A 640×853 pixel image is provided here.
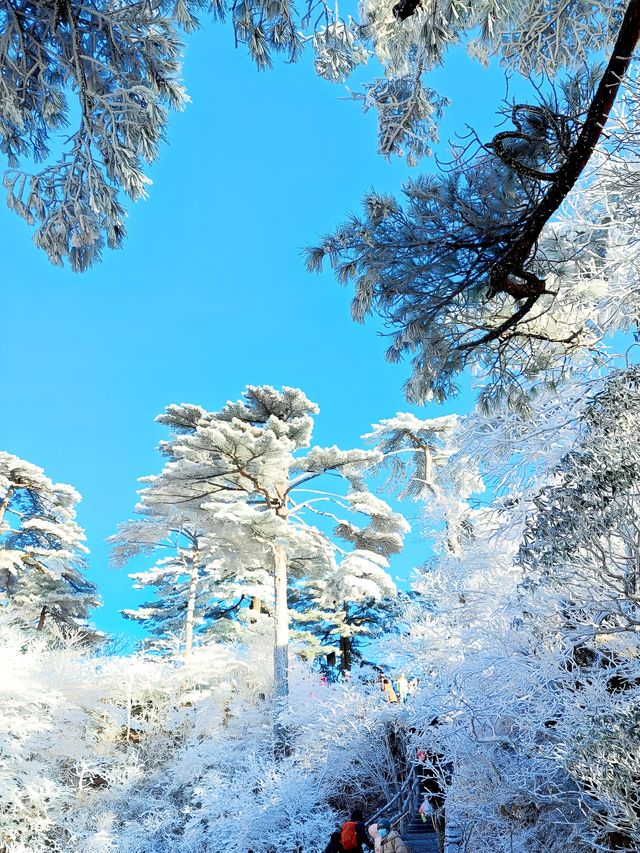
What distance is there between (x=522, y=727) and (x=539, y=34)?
5432mm

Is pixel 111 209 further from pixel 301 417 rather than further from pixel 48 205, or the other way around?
pixel 301 417

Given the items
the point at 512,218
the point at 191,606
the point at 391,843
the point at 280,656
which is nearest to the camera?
the point at 512,218

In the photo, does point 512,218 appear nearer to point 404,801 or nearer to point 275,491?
point 404,801

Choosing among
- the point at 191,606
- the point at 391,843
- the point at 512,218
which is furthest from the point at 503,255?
the point at 191,606

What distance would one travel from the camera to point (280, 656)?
12023 millimetres

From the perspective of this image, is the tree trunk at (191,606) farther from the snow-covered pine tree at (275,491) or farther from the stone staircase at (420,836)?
the stone staircase at (420,836)

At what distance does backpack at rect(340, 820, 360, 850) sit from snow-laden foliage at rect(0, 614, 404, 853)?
2.34 metres

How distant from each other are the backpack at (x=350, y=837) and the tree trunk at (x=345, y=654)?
14080 millimetres

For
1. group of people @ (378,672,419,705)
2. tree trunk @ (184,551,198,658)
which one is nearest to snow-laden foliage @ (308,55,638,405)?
group of people @ (378,672,419,705)

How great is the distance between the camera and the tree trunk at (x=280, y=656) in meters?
11.0

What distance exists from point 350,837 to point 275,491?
27.8ft

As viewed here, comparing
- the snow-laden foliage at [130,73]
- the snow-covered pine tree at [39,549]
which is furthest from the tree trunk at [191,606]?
the snow-laden foliage at [130,73]

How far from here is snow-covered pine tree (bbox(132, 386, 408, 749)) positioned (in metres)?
12.4

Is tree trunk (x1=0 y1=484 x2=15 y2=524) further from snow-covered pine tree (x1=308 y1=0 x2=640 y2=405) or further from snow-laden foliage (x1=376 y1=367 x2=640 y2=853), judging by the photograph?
snow-covered pine tree (x1=308 y1=0 x2=640 y2=405)
